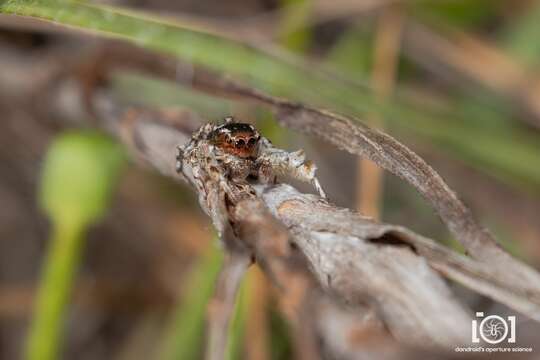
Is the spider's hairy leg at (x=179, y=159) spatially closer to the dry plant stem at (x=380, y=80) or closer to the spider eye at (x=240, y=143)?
the spider eye at (x=240, y=143)

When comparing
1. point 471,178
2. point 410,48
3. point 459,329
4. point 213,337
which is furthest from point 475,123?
point 459,329

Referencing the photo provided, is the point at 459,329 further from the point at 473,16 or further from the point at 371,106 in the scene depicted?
the point at 473,16

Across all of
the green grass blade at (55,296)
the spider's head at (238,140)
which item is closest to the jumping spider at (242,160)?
the spider's head at (238,140)

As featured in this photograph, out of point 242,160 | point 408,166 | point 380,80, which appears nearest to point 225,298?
point 242,160

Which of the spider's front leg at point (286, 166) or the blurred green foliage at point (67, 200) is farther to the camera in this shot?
the blurred green foliage at point (67, 200)

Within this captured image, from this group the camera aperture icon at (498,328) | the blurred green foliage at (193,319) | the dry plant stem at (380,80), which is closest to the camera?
the camera aperture icon at (498,328)

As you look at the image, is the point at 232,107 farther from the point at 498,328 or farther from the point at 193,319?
the point at 498,328

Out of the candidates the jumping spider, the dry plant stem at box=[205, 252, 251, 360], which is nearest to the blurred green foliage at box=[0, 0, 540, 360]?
the dry plant stem at box=[205, 252, 251, 360]
